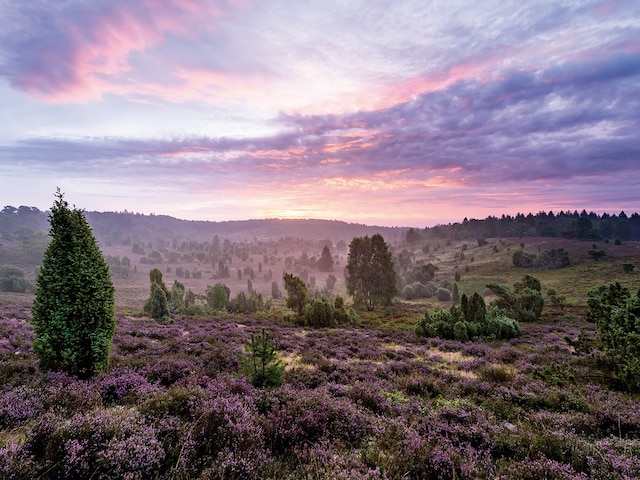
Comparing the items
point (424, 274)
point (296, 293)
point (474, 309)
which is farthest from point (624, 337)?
point (424, 274)

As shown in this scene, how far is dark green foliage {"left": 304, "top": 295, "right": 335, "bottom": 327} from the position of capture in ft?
106

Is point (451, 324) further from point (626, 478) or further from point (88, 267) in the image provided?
point (88, 267)

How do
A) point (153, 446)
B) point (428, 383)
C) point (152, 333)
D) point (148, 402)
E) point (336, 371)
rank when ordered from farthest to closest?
point (152, 333) < point (336, 371) < point (428, 383) < point (148, 402) < point (153, 446)

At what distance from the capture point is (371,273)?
55500 mm

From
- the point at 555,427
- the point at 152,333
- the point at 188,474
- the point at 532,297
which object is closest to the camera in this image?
the point at 188,474

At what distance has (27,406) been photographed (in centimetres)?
505

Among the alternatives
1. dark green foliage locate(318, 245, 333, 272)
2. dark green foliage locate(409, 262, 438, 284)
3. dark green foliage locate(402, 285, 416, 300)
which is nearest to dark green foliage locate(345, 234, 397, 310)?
dark green foliage locate(402, 285, 416, 300)

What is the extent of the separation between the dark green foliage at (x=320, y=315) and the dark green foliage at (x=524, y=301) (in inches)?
953

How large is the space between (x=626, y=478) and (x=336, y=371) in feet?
28.0

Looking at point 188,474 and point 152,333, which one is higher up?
point 188,474

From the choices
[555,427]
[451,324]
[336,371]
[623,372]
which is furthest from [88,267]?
[451,324]

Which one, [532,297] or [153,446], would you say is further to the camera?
[532,297]

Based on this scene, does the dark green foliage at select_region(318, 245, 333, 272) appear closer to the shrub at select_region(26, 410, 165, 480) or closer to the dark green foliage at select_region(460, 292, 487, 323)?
the dark green foliage at select_region(460, 292, 487, 323)

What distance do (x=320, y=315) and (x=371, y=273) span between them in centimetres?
2539
